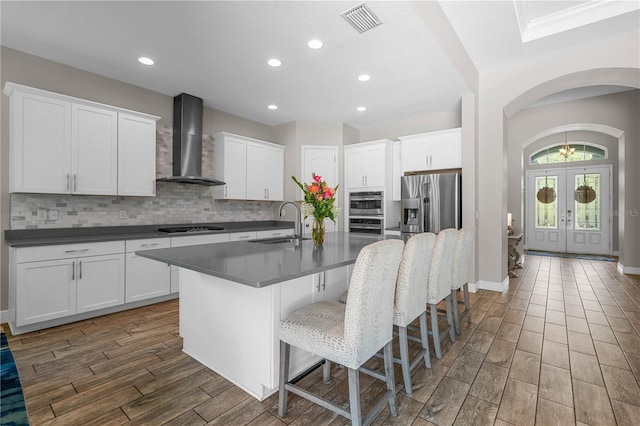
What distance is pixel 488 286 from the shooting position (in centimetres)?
429

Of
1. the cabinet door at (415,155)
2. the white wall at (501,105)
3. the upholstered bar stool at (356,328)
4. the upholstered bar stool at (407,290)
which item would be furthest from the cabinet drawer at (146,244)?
the white wall at (501,105)

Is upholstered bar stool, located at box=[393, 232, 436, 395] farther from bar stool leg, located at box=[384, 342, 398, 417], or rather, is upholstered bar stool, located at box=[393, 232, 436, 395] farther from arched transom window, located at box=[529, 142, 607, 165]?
arched transom window, located at box=[529, 142, 607, 165]

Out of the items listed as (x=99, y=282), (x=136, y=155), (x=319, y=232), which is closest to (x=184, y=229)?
(x=136, y=155)

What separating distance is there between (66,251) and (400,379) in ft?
10.7

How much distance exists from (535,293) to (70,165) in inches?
234

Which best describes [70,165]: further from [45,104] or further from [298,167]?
[298,167]

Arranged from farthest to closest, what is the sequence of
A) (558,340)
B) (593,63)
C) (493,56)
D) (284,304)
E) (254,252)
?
1. (493,56)
2. (593,63)
3. (558,340)
4. (254,252)
5. (284,304)

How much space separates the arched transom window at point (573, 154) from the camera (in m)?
7.24

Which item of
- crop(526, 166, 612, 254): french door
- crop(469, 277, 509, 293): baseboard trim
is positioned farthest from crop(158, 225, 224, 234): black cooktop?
crop(526, 166, 612, 254): french door

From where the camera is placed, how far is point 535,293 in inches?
163

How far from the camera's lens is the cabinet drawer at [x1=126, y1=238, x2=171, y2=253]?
3375 millimetres

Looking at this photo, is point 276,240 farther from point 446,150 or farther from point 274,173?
point 446,150

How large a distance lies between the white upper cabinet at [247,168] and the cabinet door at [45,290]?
221 centimetres

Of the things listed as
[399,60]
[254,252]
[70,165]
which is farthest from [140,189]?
[399,60]
